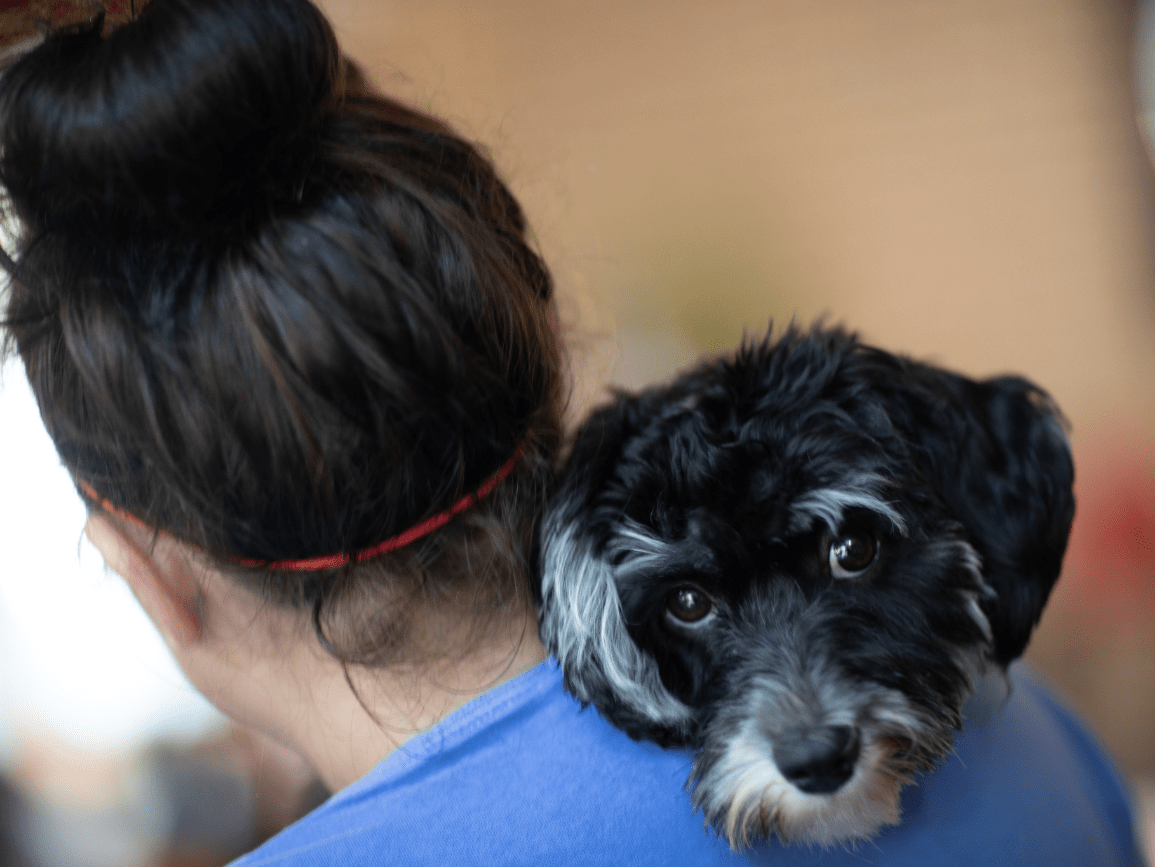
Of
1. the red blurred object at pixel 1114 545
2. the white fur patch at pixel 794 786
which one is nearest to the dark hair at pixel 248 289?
the white fur patch at pixel 794 786

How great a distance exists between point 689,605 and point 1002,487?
47 cm

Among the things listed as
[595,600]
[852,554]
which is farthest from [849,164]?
[595,600]

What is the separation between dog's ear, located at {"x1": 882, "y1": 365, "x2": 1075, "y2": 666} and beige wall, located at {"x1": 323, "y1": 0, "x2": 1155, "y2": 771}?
2.92 m

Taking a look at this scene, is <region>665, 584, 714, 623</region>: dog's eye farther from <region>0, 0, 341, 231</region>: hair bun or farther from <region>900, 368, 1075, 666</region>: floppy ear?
<region>0, 0, 341, 231</region>: hair bun

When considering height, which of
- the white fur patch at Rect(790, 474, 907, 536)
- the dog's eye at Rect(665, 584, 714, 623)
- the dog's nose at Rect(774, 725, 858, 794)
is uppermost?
the white fur patch at Rect(790, 474, 907, 536)

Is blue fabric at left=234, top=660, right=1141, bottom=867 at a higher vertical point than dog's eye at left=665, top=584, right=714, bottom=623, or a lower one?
lower

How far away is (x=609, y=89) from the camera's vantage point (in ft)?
14.3

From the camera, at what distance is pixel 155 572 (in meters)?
1.19

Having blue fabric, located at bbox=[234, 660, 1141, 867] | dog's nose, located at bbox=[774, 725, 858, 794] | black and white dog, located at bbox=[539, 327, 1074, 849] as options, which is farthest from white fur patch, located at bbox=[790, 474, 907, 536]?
blue fabric, located at bbox=[234, 660, 1141, 867]

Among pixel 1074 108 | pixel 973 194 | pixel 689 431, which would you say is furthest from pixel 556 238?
pixel 1074 108

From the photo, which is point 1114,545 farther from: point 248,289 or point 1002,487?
point 248,289

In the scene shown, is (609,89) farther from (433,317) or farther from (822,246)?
(433,317)

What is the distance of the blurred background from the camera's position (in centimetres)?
381

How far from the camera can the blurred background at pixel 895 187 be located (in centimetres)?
381
